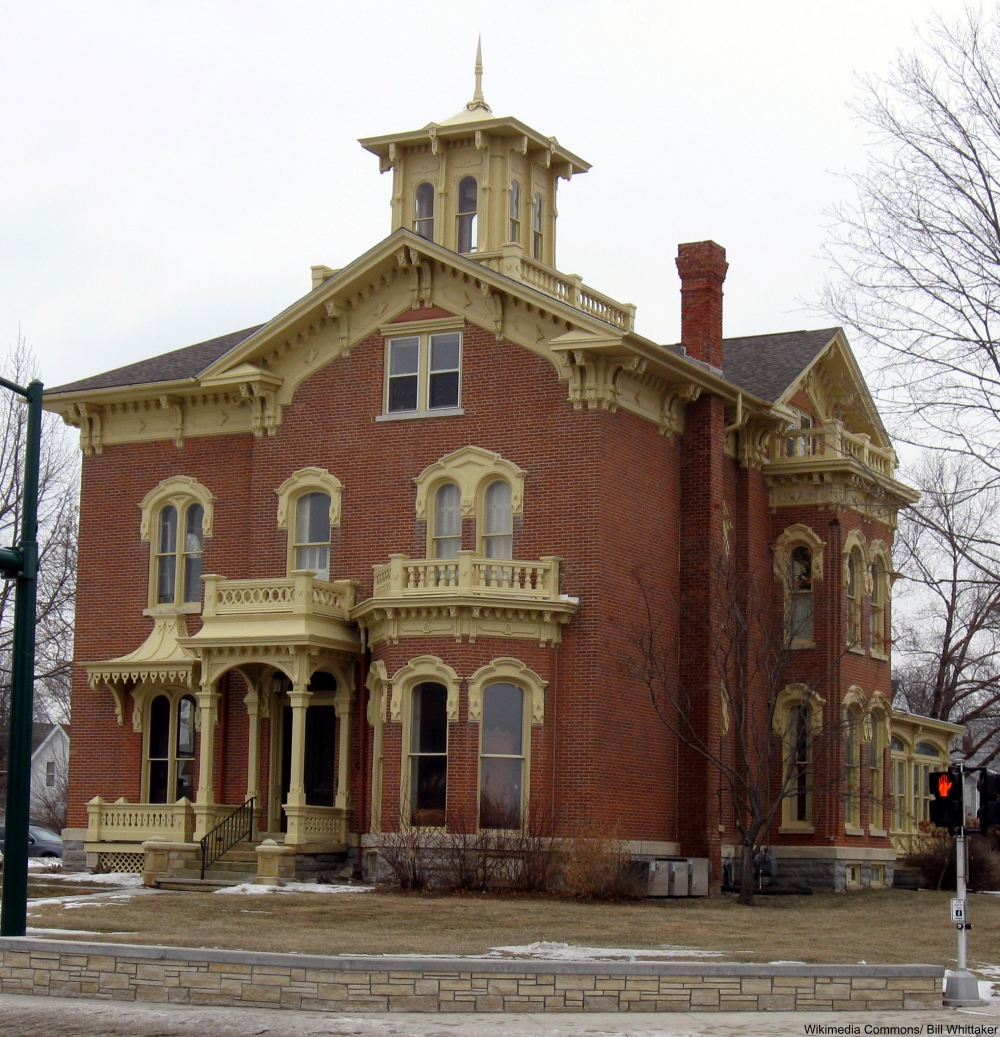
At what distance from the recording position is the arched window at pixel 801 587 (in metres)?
34.8

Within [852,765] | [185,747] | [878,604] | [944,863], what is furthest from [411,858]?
[878,604]

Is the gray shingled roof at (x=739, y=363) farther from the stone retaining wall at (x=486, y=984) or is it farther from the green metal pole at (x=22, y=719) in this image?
the stone retaining wall at (x=486, y=984)

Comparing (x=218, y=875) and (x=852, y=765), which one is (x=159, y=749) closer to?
(x=218, y=875)

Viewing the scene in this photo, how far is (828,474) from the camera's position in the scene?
115 ft

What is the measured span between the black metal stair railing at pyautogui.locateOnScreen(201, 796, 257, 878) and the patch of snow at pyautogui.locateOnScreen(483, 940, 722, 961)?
1221 centimetres

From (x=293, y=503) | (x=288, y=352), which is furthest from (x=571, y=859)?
(x=288, y=352)

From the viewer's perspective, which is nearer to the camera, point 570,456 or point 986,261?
point 986,261

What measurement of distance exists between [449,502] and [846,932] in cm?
1149

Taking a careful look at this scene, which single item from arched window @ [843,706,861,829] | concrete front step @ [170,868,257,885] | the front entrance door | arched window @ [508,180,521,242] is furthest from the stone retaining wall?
arched window @ [508,180,521,242]

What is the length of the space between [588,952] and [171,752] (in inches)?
657

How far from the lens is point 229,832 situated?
102ft

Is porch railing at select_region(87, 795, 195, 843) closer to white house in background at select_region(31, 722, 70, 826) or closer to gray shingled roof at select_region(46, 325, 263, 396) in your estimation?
gray shingled roof at select_region(46, 325, 263, 396)

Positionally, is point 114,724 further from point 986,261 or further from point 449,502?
point 986,261

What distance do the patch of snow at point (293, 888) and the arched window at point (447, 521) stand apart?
20.8 ft
